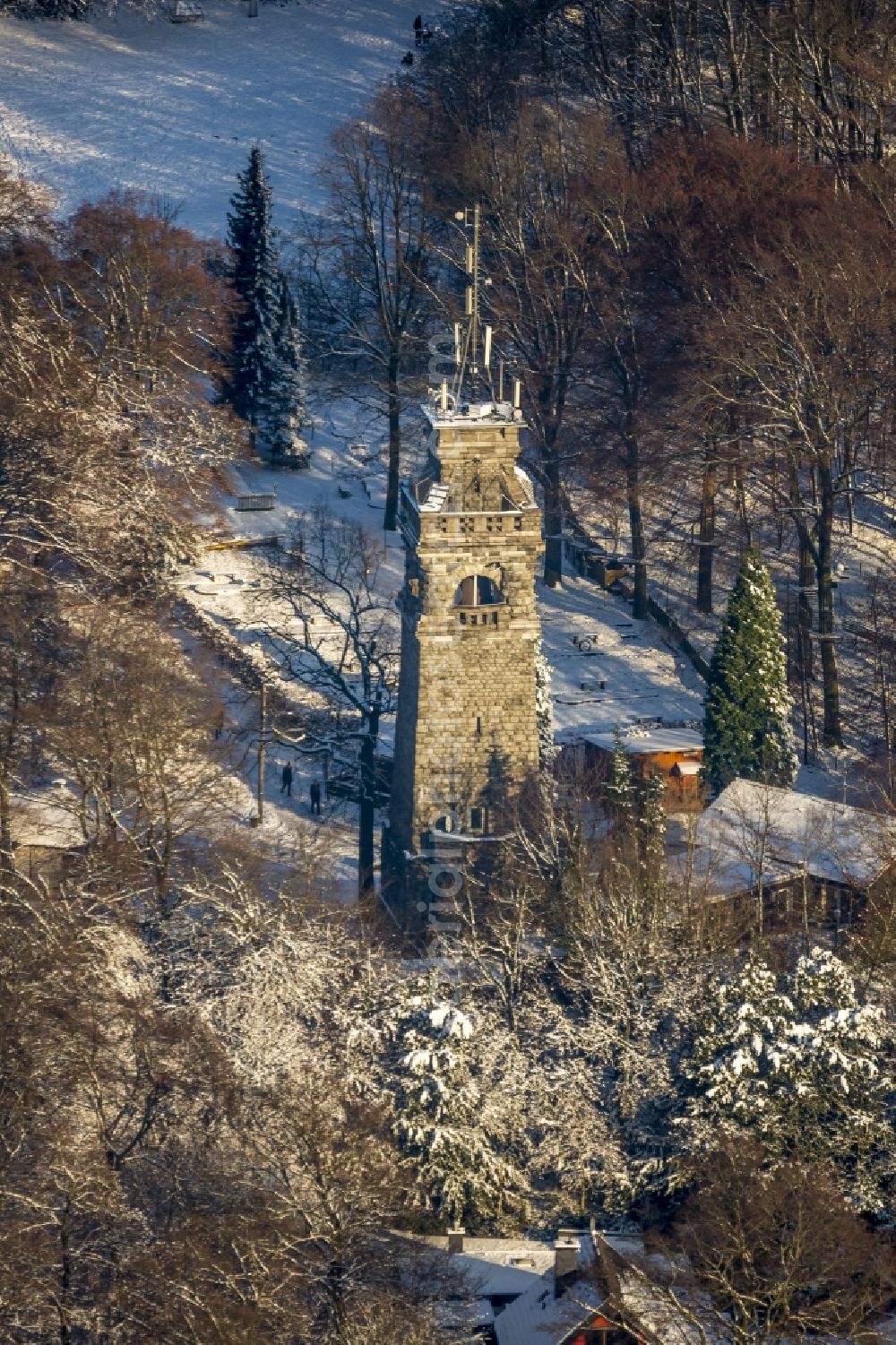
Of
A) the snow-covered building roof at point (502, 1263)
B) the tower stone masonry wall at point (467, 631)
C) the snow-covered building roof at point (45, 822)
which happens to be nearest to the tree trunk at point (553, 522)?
the tower stone masonry wall at point (467, 631)

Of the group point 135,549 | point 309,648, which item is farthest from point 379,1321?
point 135,549

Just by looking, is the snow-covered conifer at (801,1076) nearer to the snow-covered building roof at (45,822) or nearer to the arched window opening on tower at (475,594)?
the arched window opening on tower at (475,594)

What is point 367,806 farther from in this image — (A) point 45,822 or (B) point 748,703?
(B) point 748,703

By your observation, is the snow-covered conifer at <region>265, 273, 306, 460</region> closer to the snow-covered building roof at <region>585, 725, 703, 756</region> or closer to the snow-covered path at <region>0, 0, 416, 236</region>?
the snow-covered path at <region>0, 0, 416, 236</region>

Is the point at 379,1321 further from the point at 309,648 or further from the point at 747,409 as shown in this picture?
the point at 747,409

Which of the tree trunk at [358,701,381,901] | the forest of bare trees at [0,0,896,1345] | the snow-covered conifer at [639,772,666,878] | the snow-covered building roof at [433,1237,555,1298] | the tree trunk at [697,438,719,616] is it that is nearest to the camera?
the forest of bare trees at [0,0,896,1345]

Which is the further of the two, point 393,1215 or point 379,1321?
point 393,1215

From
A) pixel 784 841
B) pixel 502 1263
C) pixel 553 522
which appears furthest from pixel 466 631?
pixel 553 522

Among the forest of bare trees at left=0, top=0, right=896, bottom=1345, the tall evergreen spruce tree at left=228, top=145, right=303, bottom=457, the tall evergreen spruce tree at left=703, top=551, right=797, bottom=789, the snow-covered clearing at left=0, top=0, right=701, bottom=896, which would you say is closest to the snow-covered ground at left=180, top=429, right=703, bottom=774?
the snow-covered clearing at left=0, top=0, right=701, bottom=896
